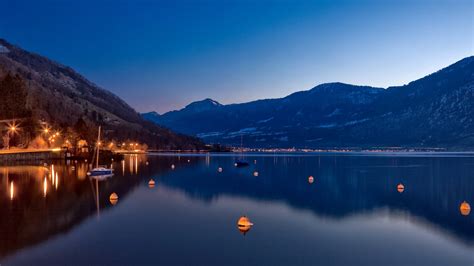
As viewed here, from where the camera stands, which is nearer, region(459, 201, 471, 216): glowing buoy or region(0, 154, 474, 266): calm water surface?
region(0, 154, 474, 266): calm water surface

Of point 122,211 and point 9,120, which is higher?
point 9,120

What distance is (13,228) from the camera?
27.3 meters

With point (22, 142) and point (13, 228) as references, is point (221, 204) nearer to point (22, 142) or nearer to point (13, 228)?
point (13, 228)

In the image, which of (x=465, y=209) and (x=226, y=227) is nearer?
(x=226, y=227)

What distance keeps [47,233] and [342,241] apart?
17.0m

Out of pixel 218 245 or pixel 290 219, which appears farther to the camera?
pixel 290 219

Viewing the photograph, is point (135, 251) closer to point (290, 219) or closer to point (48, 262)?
point (48, 262)

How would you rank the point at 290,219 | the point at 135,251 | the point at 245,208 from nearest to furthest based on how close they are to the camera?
the point at 135,251
the point at 290,219
the point at 245,208

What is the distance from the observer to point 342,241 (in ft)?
89.2

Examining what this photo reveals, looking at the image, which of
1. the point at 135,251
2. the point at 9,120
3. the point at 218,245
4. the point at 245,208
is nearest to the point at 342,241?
the point at 218,245

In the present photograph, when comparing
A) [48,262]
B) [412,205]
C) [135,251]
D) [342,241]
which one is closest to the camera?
[48,262]

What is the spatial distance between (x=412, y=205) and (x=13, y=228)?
34440 mm

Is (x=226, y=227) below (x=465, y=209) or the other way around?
the other way around

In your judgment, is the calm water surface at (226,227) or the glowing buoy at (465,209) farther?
the glowing buoy at (465,209)
